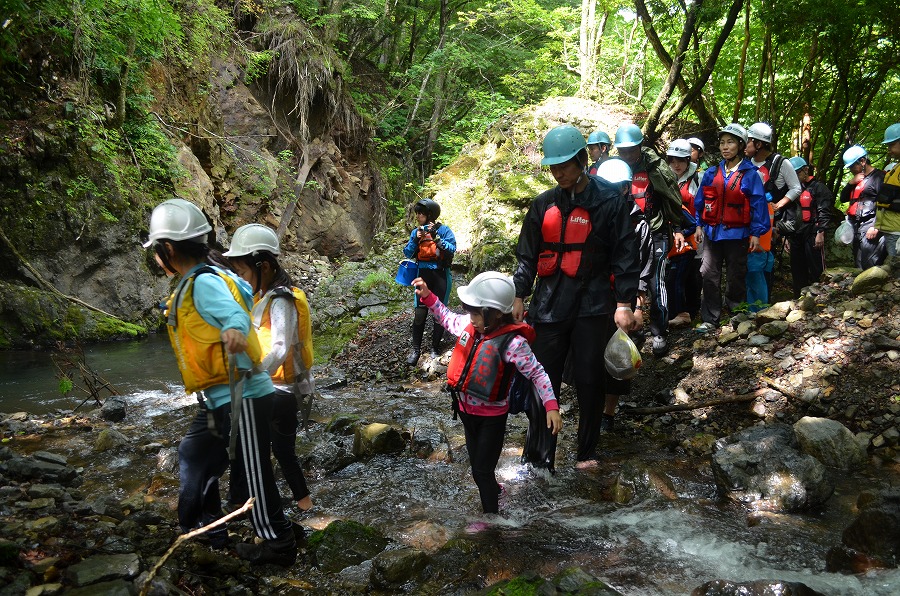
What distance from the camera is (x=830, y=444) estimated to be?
4418 mm

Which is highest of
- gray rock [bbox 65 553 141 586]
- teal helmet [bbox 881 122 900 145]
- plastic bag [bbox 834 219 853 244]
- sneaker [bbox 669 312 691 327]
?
teal helmet [bbox 881 122 900 145]

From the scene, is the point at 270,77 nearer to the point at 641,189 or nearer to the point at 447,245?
the point at 447,245

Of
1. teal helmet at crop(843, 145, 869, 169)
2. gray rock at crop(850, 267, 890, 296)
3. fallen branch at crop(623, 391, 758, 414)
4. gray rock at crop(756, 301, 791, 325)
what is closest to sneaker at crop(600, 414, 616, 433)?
fallen branch at crop(623, 391, 758, 414)

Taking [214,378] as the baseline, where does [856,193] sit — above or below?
above

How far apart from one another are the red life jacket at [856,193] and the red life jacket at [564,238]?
214 inches

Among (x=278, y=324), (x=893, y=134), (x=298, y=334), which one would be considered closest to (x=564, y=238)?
(x=298, y=334)

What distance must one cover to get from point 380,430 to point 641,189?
3.41m

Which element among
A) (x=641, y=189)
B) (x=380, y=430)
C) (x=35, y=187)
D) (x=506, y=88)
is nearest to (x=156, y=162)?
(x=35, y=187)

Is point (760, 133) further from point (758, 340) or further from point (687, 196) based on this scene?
point (758, 340)

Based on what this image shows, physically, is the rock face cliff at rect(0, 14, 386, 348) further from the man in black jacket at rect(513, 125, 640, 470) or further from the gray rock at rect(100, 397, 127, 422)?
the man in black jacket at rect(513, 125, 640, 470)

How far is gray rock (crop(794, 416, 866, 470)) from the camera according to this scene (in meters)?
4.38

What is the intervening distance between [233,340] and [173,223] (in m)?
0.70

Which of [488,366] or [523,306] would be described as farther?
[523,306]

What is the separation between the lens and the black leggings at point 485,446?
367 cm
